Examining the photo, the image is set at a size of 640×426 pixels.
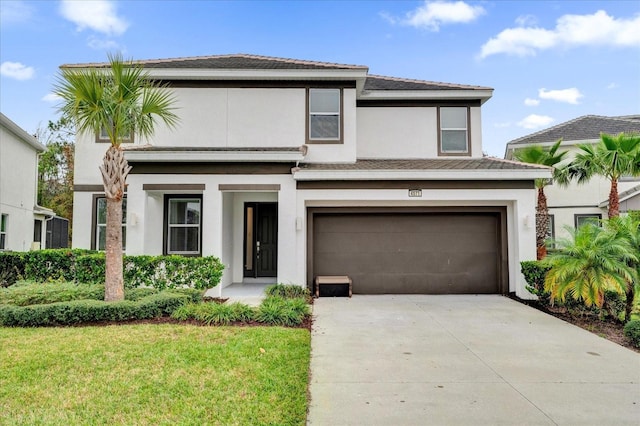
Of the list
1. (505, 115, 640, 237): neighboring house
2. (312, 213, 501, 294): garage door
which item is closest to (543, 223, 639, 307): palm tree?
(312, 213, 501, 294): garage door

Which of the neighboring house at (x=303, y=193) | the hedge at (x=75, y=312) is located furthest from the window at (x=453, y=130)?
the hedge at (x=75, y=312)

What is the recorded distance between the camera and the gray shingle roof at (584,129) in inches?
668

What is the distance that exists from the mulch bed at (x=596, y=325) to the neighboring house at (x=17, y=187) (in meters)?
18.2

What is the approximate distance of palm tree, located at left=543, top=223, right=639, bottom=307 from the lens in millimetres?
6633

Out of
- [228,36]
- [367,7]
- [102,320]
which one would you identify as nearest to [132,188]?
[102,320]

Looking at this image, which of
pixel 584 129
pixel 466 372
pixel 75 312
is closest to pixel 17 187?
pixel 75 312

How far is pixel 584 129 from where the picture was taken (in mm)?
17422

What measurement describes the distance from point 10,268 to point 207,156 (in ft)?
18.2

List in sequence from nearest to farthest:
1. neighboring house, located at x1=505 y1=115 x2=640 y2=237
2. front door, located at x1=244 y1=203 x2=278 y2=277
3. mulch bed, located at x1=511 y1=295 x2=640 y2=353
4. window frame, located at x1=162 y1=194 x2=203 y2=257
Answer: mulch bed, located at x1=511 y1=295 x2=640 y2=353 → window frame, located at x1=162 y1=194 x2=203 y2=257 → front door, located at x1=244 y1=203 x2=278 y2=277 → neighboring house, located at x1=505 y1=115 x2=640 y2=237

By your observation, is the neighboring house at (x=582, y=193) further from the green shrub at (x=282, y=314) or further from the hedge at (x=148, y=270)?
the hedge at (x=148, y=270)

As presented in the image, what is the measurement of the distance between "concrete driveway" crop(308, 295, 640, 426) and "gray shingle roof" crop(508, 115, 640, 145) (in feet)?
Answer: 40.6

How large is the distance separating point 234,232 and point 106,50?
5.78 metres

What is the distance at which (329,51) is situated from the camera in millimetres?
18250

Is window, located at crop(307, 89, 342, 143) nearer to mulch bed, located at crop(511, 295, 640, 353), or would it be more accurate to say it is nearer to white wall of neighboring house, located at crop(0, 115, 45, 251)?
mulch bed, located at crop(511, 295, 640, 353)
